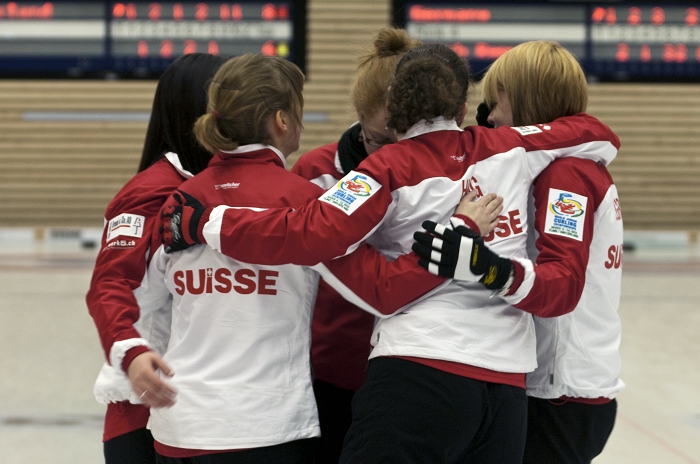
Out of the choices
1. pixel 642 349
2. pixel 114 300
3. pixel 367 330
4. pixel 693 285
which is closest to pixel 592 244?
pixel 367 330

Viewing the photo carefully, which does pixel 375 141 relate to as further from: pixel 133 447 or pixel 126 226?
pixel 133 447

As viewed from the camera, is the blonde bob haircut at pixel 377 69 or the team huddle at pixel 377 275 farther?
the blonde bob haircut at pixel 377 69

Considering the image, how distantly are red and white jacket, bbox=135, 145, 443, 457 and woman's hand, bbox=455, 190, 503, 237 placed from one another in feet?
0.41

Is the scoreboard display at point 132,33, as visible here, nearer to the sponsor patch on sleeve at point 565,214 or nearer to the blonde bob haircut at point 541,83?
the blonde bob haircut at point 541,83

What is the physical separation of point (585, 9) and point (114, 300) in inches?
273

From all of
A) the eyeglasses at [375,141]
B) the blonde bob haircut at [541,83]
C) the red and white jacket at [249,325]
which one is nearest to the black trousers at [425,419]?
the red and white jacket at [249,325]

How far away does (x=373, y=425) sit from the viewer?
1291 millimetres

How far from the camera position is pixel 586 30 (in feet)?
24.3

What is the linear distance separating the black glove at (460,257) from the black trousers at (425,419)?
6.8 inches

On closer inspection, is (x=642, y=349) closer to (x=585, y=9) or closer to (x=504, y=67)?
(x=504, y=67)

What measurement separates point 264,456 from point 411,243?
455 mm

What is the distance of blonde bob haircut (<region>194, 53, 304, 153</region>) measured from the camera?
142 cm

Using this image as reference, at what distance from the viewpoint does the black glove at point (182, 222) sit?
134 centimetres

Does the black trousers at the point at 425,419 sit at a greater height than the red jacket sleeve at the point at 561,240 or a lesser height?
lesser
